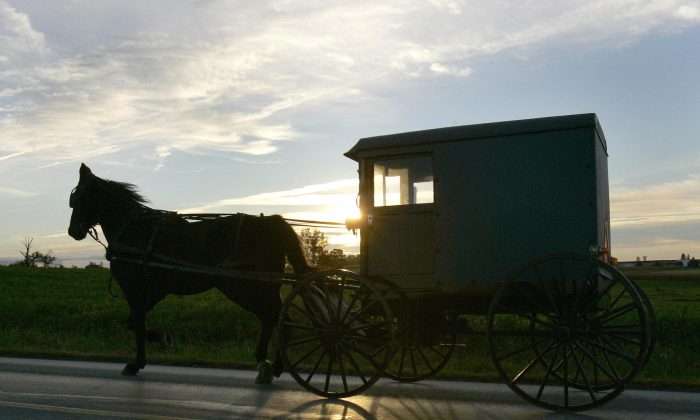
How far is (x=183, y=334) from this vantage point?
18.6 m

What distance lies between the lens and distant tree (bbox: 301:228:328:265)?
33.5 feet

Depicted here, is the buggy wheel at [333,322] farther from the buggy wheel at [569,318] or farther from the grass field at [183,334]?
the grass field at [183,334]

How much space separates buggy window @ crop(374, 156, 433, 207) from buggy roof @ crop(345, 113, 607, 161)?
0.21 metres

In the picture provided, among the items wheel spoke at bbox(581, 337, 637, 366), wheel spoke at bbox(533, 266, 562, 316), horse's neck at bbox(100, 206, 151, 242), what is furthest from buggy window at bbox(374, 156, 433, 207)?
horse's neck at bbox(100, 206, 151, 242)

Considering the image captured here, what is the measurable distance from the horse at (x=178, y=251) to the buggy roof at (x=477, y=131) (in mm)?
1782

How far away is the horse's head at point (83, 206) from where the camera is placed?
10.9 metres

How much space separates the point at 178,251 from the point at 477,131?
456 centimetres

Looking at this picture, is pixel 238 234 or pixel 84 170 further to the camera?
pixel 84 170

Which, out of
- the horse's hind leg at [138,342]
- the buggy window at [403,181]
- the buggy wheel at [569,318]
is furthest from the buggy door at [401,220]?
the horse's hind leg at [138,342]

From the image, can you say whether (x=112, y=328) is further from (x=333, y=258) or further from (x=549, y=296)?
(x=549, y=296)

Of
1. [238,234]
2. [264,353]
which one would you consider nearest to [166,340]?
[264,353]

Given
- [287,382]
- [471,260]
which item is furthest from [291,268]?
[471,260]

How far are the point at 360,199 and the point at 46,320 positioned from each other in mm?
16087

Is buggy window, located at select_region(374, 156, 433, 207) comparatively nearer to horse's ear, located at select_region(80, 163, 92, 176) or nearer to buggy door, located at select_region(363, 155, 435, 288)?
buggy door, located at select_region(363, 155, 435, 288)
